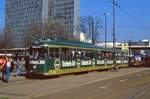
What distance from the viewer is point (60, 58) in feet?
122

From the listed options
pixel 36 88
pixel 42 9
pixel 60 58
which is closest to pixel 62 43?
pixel 60 58

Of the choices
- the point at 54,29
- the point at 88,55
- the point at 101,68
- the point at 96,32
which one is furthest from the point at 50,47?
the point at 96,32

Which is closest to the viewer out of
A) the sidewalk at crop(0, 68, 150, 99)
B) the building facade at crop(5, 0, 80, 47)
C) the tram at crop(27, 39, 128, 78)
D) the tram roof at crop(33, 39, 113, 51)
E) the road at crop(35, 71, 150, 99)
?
the road at crop(35, 71, 150, 99)

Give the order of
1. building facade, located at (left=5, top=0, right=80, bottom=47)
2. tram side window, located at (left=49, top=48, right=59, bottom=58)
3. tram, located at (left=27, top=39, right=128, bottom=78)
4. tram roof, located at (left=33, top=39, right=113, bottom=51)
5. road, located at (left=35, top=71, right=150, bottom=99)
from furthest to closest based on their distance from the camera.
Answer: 1. building facade, located at (left=5, top=0, right=80, bottom=47)
2. tram side window, located at (left=49, top=48, right=59, bottom=58)
3. tram roof, located at (left=33, top=39, right=113, bottom=51)
4. tram, located at (left=27, top=39, right=128, bottom=78)
5. road, located at (left=35, top=71, right=150, bottom=99)

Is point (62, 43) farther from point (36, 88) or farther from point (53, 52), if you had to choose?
point (36, 88)

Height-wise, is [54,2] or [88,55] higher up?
[54,2]

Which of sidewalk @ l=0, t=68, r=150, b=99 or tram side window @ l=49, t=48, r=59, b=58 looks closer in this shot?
sidewalk @ l=0, t=68, r=150, b=99

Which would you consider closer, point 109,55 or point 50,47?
point 50,47

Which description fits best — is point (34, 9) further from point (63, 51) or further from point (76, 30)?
point (76, 30)

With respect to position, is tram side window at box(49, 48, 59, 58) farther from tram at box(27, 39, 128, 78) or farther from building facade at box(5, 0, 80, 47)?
building facade at box(5, 0, 80, 47)

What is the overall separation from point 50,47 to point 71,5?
2765 cm

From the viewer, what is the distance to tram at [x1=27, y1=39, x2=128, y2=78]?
34719 millimetres

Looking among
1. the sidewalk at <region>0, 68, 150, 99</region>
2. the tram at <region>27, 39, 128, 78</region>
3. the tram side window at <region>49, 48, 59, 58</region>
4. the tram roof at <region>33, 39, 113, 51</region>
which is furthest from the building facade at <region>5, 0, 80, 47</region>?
the sidewalk at <region>0, 68, 150, 99</region>

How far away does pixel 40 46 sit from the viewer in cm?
3478
